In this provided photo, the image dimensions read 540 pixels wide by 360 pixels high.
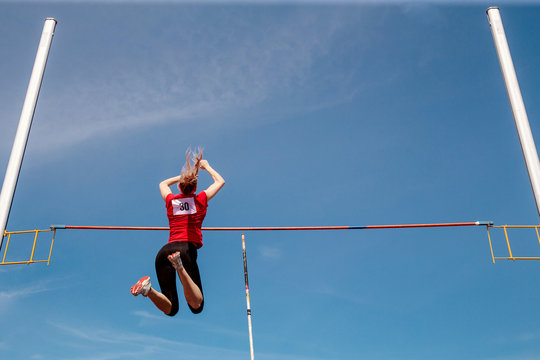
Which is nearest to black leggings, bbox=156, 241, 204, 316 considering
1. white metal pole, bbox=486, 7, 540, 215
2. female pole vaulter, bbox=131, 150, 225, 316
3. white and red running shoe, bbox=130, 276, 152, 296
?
female pole vaulter, bbox=131, 150, 225, 316

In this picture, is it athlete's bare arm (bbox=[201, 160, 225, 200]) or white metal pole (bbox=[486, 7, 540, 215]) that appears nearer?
athlete's bare arm (bbox=[201, 160, 225, 200])

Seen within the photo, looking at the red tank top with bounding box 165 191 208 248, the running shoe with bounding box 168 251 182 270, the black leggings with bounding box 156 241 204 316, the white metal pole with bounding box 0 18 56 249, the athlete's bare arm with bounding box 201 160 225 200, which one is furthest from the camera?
the white metal pole with bounding box 0 18 56 249

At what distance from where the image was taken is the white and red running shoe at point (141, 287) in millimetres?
3949

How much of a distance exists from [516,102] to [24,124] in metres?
7.63

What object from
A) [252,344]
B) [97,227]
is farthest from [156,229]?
[252,344]

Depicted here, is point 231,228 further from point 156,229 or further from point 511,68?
point 511,68

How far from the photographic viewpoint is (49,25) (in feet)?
23.5

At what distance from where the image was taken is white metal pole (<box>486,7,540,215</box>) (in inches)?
241

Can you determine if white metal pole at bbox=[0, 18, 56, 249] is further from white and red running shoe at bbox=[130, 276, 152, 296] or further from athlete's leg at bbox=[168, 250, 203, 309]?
athlete's leg at bbox=[168, 250, 203, 309]

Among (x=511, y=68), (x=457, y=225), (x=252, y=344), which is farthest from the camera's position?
(x=457, y=225)

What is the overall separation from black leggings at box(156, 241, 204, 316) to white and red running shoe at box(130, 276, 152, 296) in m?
0.26

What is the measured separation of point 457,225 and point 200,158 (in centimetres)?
637

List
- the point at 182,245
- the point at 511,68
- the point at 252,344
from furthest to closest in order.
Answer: the point at 252,344, the point at 511,68, the point at 182,245

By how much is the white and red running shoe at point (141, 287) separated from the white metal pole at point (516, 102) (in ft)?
17.7
